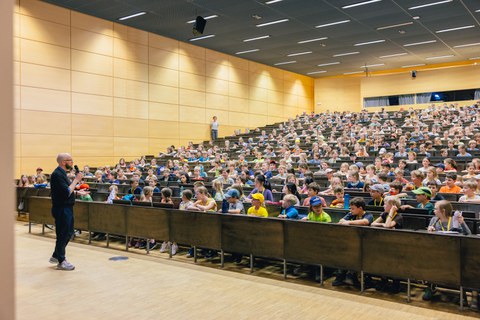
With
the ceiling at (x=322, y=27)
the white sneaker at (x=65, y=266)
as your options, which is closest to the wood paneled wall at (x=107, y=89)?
the ceiling at (x=322, y=27)

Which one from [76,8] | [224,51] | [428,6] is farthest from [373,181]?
[224,51]

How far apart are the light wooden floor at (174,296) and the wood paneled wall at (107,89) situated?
7.38 meters

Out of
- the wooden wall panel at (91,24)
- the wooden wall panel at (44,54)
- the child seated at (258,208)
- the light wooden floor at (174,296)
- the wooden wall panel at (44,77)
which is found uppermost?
the wooden wall panel at (91,24)

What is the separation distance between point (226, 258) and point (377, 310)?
2.76m

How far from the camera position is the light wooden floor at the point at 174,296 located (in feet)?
13.1

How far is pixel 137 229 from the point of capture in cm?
666

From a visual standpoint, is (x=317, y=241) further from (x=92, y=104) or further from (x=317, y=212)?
(x=92, y=104)

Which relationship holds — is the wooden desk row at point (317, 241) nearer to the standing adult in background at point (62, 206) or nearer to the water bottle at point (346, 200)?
the standing adult in background at point (62, 206)

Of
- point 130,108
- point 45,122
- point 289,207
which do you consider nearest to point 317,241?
point 289,207

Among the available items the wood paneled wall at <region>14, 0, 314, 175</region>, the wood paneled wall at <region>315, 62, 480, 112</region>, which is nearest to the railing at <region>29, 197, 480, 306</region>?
the wood paneled wall at <region>14, 0, 314, 175</region>

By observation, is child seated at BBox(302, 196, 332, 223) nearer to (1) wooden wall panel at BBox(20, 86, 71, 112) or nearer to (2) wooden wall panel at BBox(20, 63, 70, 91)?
(1) wooden wall panel at BBox(20, 86, 71, 112)

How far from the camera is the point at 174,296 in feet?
14.9

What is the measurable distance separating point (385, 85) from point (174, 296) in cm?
2367

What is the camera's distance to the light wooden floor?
4.01 metres
